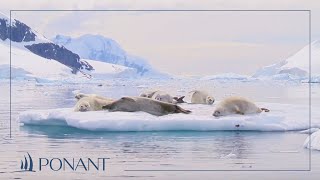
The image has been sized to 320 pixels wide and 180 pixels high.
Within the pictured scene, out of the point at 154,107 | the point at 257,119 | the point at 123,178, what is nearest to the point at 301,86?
the point at 257,119

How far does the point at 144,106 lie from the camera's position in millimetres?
10352

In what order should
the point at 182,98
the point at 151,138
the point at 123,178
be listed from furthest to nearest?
the point at 182,98
the point at 151,138
the point at 123,178

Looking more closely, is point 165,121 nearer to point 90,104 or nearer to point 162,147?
point 162,147

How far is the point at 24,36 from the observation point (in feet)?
31.7

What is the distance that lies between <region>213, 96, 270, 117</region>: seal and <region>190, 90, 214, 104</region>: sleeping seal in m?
0.78

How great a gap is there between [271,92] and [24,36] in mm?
3124

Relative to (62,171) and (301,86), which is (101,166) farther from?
(301,86)

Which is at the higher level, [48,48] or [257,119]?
[48,48]

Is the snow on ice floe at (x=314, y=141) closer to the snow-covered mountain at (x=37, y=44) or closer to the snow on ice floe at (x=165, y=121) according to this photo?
the snow on ice floe at (x=165, y=121)

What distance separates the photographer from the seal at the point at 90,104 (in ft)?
35.2

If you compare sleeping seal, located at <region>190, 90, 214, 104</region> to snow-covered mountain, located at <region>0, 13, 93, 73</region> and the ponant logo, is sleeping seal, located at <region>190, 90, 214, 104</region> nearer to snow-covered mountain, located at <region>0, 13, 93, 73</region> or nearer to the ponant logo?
snow-covered mountain, located at <region>0, 13, 93, 73</region>

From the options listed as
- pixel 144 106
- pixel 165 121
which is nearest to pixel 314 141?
pixel 165 121

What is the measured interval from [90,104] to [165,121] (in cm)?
149

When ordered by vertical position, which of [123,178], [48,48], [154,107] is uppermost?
[48,48]
